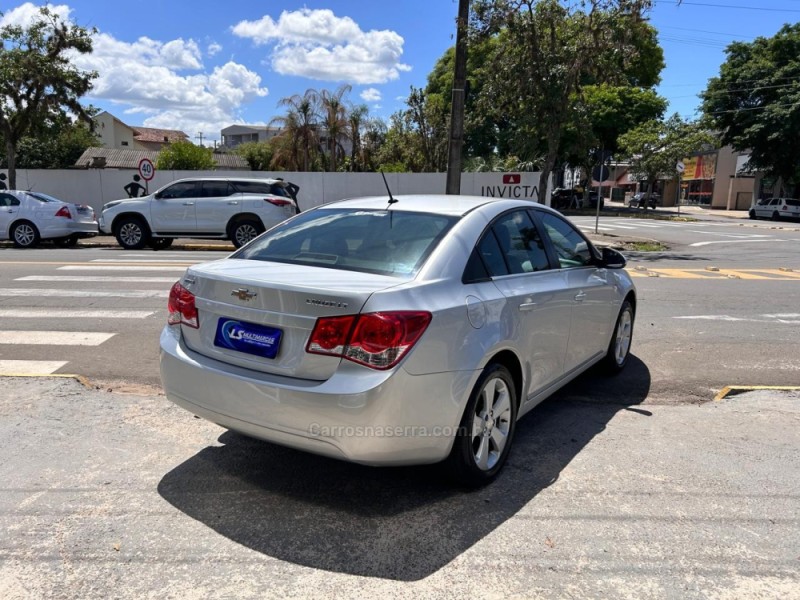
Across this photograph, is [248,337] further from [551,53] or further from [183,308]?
[551,53]

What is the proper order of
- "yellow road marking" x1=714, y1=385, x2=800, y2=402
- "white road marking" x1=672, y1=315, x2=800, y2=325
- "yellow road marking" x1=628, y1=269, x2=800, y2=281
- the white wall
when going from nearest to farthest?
"yellow road marking" x1=714, y1=385, x2=800, y2=402
"white road marking" x1=672, y1=315, x2=800, y2=325
"yellow road marking" x1=628, y1=269, x2=800, y2=281
the white wall

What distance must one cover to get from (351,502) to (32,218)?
615 inches

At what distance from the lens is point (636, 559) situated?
292 centimetres

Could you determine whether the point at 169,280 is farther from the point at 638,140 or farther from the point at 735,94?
the point at 735,94

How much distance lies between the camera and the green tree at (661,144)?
4134cm

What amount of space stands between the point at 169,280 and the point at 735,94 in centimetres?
4672

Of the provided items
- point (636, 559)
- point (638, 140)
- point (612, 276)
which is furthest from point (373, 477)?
point (638, 140)

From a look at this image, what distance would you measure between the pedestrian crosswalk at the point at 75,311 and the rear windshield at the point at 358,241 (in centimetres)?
290

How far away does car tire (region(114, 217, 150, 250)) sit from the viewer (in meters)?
16.0

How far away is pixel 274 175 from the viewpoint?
23188 mm

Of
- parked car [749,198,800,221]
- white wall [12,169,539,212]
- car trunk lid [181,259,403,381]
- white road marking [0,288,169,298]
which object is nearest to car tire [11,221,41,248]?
white wall [12,169,539,212]

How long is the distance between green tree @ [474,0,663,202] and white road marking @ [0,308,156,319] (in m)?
11.8

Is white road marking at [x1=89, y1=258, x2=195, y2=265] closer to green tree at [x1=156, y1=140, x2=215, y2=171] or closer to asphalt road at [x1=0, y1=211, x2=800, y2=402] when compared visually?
asphalt road at [x1=0, y1=211, x2=800, y2=402]

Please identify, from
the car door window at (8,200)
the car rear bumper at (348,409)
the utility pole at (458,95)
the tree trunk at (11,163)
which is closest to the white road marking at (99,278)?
the car door window at (8,200)
